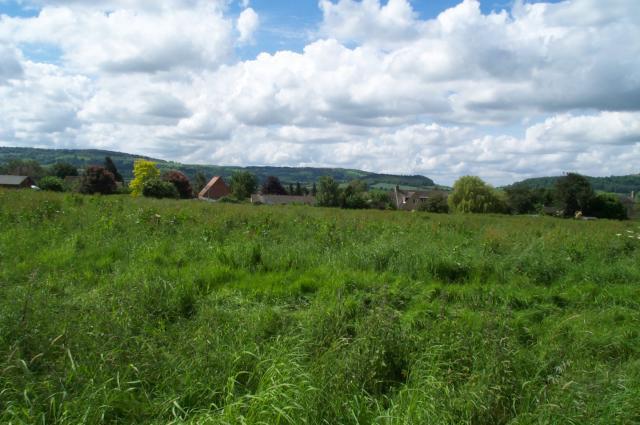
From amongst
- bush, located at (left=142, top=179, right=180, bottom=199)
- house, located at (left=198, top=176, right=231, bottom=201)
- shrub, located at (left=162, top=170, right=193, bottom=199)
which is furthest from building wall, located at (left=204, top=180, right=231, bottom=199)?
bush, located at (left=142, top=179, right=180, bottom=199)

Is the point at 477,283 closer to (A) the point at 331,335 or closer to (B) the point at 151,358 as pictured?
(A) the point at 331,335

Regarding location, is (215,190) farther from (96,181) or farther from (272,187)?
(96,181)

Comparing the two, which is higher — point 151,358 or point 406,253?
point 406,253

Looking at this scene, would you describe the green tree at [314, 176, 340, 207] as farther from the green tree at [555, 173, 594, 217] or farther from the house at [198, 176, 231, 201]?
the green tree at [555, 173, 594, 217]

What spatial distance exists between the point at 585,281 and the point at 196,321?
23.0 feet

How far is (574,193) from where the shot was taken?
71.6 meters

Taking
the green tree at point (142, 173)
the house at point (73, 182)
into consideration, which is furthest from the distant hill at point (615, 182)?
the house at point (73, 182)

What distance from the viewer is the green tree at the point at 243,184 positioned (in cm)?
10200

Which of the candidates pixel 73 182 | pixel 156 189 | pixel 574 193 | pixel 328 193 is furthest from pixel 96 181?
pixel 574 193

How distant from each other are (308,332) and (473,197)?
5910 cm

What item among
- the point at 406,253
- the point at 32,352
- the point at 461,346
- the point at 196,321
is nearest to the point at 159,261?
Answer: the point at 196,321

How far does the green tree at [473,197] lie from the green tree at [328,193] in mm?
18726

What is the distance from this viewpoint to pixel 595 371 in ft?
14.6

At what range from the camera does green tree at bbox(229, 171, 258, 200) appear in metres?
102
